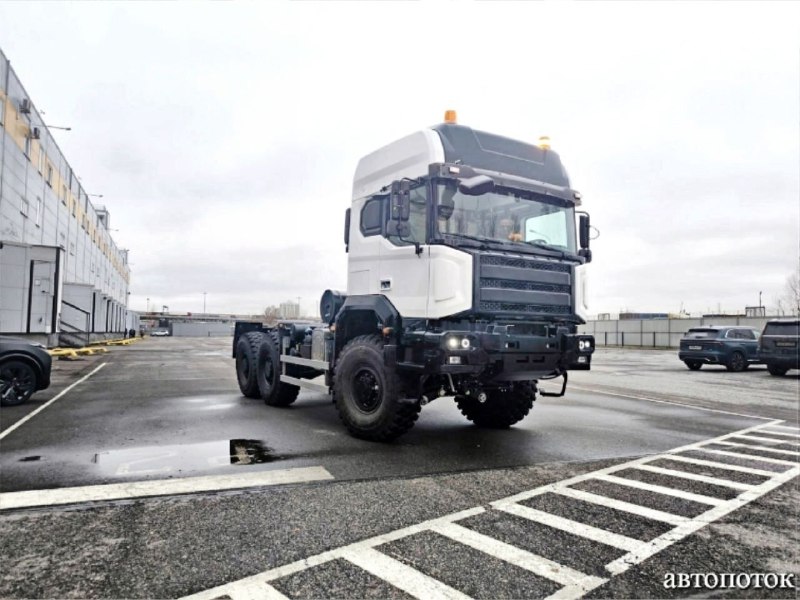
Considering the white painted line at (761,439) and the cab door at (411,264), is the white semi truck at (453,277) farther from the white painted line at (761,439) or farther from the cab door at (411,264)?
the white painted line at (761,439)

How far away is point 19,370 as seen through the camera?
8.96m

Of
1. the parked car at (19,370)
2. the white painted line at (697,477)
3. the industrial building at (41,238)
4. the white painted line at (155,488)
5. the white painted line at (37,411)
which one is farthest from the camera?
the industrial building at (41,238)

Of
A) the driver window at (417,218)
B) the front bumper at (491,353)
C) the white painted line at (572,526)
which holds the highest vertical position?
the driver window at (417,218)

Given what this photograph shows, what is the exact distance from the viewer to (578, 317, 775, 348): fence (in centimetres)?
3924

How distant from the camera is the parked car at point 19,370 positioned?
879cm

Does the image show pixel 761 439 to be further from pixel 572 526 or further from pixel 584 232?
pixel 572 526

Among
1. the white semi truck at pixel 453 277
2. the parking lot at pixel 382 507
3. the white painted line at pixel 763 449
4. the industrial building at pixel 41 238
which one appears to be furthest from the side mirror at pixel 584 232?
the industrial building at pixel 41 238

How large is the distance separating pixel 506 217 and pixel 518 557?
13.7ft

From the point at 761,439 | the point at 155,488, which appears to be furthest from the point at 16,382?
the point at 761,439

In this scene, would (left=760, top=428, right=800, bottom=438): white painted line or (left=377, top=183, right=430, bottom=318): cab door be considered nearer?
(left=377, top=183, right=430, bottom=318): cab door

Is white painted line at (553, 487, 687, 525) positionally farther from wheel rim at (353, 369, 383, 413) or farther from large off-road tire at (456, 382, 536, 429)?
large off-road tire at (456, 382, 536, 429)

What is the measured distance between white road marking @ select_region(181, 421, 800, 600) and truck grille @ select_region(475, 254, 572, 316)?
6.74 ft

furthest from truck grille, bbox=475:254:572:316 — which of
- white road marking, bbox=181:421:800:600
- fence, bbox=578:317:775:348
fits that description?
fence, bbox=578:317:775:348

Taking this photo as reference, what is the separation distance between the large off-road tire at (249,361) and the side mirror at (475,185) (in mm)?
5866
